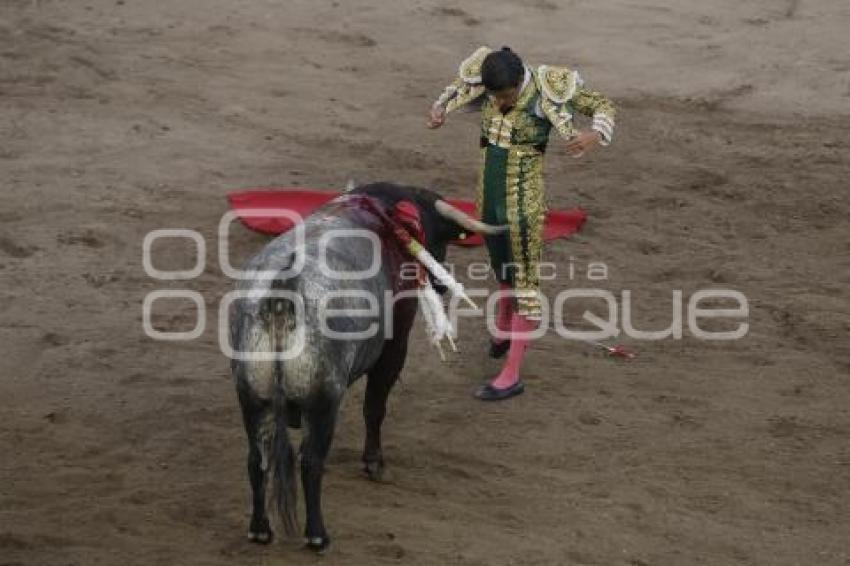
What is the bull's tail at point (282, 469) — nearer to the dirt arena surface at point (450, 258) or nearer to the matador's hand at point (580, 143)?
the dirt arena surface at point (450, 258)

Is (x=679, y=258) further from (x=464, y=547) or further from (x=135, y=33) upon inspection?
(x=135, y=33)

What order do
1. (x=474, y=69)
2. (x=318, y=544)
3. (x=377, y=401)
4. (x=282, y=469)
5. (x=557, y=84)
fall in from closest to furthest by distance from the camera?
1. (x=282, y=469)
2. (x=318, y=544)
3. (x=377, y=401)
4. (x=557, y=84)
5. (x=474, y=69)

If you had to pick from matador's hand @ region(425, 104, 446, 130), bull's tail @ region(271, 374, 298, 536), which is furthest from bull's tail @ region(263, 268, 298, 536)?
matador's hand @ region(425, 104, 446, 130)

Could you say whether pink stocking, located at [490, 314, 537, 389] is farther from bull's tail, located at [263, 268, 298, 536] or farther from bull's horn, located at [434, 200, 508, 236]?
bull's tail, located at [263, 268, 298, 536]

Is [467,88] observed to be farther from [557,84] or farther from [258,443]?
[258,443]

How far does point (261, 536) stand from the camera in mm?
5020

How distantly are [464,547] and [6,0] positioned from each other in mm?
7573

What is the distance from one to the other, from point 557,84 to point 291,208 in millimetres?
2442

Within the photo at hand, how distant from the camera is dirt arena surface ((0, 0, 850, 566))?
5.37 metres

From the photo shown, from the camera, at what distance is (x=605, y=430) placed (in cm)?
623

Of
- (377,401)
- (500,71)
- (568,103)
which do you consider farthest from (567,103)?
(377,401)

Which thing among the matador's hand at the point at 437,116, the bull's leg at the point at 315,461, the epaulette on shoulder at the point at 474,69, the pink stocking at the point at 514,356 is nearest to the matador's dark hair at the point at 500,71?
the epaulette on shoulder at the point at 474,69

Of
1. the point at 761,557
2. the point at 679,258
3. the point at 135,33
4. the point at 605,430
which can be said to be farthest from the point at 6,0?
the point at 761,557

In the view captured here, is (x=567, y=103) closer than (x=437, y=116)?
Yes
